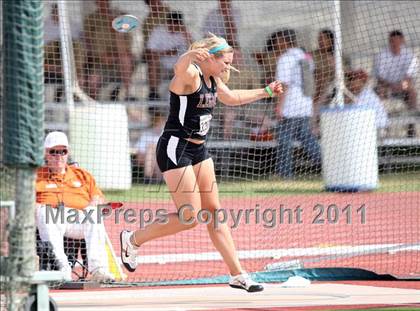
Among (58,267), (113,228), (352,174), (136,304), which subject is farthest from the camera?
(352,174)

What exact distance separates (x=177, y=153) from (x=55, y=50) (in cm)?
644

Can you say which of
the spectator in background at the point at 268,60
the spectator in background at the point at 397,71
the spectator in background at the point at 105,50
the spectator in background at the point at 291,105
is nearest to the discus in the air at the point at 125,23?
the spectator in background at the point at 397,71

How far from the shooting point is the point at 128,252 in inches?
354

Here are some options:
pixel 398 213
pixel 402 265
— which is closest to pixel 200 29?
pixel 398 213

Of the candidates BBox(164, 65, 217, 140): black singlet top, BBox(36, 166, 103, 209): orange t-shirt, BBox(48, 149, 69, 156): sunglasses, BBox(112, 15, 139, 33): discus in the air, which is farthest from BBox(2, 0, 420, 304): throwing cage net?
BBox(164, 65, 217, 140): black singlet top

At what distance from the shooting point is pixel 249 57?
13328 mm

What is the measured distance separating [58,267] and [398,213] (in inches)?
218

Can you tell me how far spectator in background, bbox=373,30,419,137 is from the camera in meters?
13.0

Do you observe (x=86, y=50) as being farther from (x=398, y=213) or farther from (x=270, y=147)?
(x=398, y=213)

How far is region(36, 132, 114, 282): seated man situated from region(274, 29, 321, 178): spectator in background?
4.39 m

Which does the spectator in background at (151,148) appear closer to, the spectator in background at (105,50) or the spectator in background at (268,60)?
the spectator in background at (105,50)

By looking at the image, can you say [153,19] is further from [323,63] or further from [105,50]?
[323,63]

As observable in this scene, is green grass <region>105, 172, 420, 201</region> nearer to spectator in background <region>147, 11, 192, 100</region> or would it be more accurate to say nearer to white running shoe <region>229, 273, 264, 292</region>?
spectator in background <region>147, 11, 192, 100</region>

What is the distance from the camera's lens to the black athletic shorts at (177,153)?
827 cm
